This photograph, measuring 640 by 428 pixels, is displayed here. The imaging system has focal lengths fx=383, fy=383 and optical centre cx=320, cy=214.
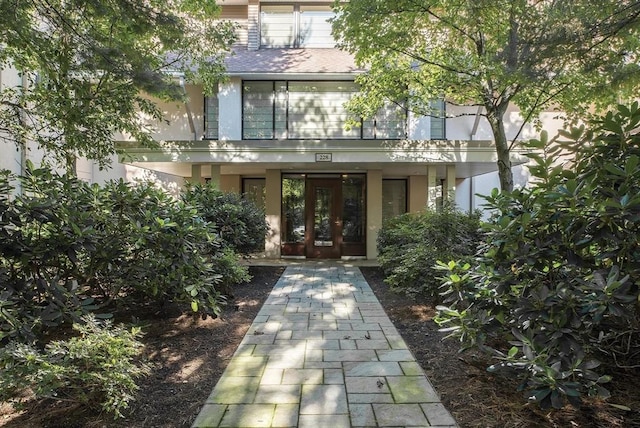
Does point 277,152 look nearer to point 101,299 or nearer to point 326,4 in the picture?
point 101,299

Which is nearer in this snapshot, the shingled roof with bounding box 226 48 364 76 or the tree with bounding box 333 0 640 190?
the tree with bounding box 333 0 640 190

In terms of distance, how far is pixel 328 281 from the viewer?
781 centimetres

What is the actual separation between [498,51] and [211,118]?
26.8 feet

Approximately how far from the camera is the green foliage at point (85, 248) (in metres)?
2.82

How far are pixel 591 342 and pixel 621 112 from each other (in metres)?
1.51

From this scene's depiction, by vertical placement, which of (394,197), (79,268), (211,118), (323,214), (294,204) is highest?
(211,118)

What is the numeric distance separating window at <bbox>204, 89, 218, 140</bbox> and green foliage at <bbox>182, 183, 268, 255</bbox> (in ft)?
12.7

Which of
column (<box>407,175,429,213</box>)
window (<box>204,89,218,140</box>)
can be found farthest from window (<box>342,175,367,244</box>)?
window (<box>204,89,218,140</box>)

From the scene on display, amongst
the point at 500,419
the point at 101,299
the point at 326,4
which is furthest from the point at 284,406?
the point at 326,4

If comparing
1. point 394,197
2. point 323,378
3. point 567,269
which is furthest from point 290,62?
point 567,269

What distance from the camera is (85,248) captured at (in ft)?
10.4

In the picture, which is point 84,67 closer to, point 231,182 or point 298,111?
point 298,111

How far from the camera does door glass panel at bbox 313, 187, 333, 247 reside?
11.2m

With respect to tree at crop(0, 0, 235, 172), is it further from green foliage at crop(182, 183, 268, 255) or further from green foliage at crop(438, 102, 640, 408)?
green foliage at crop(438, 102, 640, 408)
